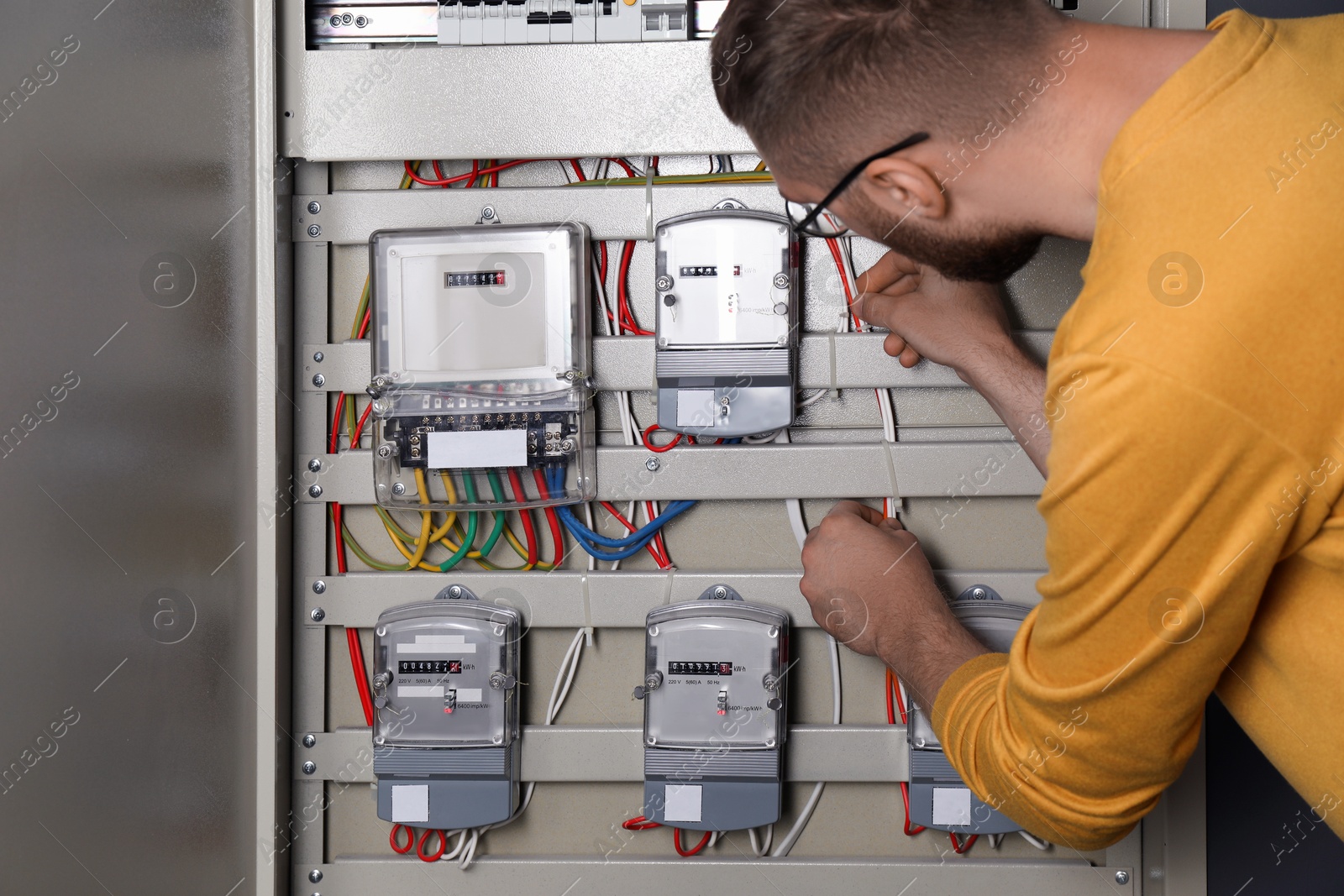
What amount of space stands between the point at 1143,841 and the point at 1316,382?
1.00 meters

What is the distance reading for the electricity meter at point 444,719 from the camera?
4.61ft

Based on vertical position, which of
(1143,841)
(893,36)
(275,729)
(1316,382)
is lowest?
Result: (1143,841)

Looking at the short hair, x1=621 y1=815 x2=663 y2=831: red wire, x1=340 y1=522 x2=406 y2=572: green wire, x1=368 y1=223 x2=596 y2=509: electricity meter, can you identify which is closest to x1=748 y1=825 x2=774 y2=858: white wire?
x1=621 y1=815 x2=663 y2=831: red wire

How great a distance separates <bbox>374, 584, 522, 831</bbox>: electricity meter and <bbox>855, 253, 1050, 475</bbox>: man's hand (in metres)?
0.75

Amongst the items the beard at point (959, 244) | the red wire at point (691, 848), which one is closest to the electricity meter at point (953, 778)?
the red wire at point (691, 848)

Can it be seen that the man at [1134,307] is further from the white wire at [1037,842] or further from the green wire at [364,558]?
the green wire at [364,558]

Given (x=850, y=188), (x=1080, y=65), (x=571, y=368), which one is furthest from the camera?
(x=571, y=368)

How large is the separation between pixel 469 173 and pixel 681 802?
1.04 metres

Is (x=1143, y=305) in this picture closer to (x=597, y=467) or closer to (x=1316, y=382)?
(x=1316, y=382)

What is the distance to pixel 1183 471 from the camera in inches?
29.4

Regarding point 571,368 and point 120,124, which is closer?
point 120,124

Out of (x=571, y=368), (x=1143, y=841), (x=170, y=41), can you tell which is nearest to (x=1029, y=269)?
(x=571, y=368)

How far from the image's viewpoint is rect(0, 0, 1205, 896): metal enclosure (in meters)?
1.32

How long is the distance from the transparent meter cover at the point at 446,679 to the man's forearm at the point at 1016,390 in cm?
79
